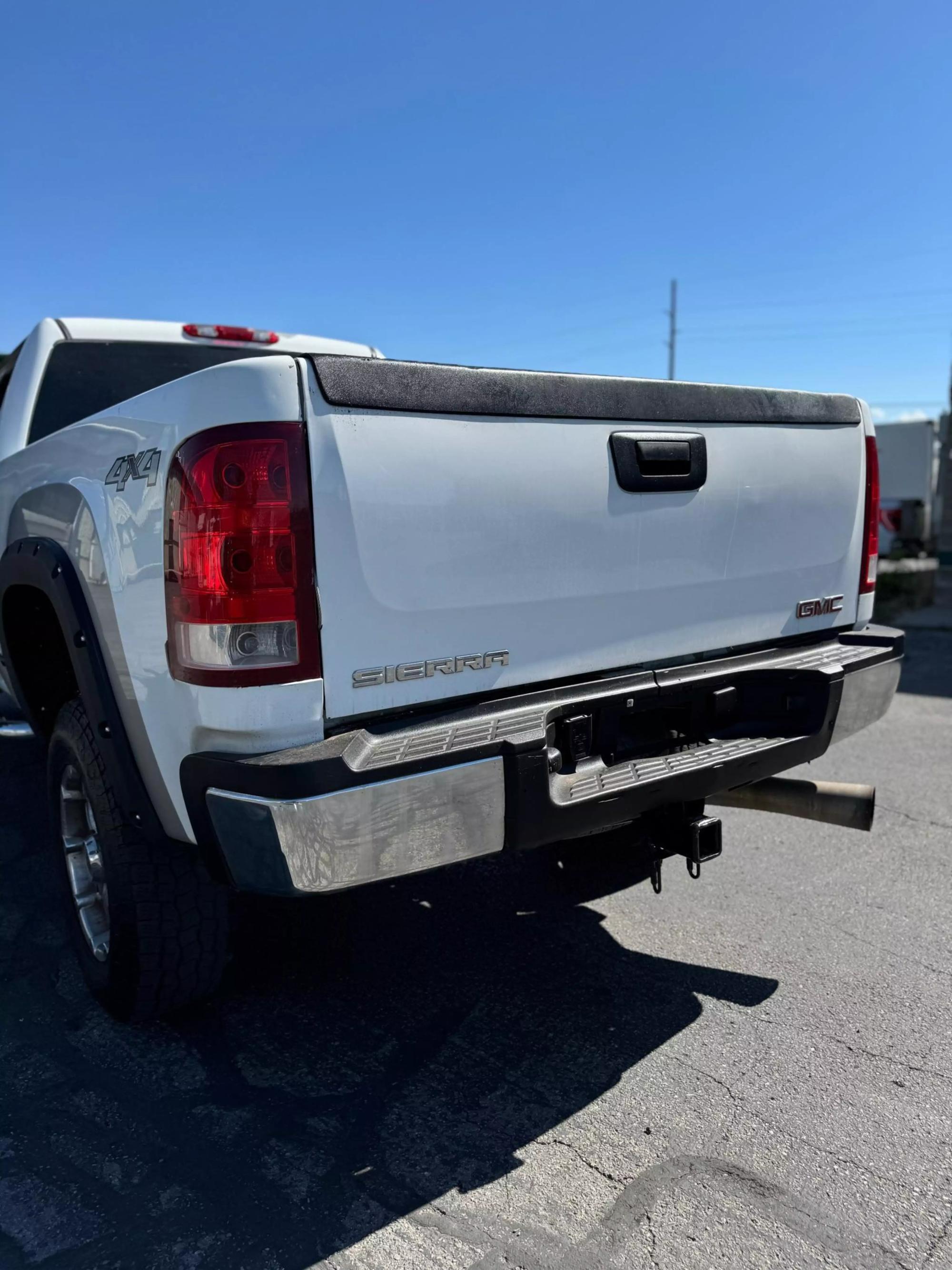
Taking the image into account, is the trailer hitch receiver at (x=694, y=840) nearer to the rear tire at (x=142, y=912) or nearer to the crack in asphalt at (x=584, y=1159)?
the crack in asphalt at (x=584, y=1159)

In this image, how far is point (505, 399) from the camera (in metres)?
2.41

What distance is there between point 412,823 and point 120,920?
3.38ft

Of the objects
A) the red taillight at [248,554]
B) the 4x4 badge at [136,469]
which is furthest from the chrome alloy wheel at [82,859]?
the red taillight at [248,554]

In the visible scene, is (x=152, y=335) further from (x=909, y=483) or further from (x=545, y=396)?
(x=909, y=483)

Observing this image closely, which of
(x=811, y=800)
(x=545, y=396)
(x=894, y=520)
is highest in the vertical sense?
(x=545, y=396)

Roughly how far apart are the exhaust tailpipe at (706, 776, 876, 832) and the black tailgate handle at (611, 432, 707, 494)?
1.02 m

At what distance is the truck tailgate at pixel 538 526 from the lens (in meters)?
2.20

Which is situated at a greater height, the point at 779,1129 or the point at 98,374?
the point at 98,374

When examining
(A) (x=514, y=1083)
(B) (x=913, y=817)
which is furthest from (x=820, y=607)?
(B) (x=913, y=817)

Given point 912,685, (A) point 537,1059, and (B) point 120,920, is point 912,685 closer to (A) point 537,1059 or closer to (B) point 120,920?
(A) point 537,1059

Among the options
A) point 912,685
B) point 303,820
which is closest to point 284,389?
point 303,820

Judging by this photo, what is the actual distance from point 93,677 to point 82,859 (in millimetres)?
883

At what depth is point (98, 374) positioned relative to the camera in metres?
4.13

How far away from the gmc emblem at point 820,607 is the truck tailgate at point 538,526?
0.03 meters
